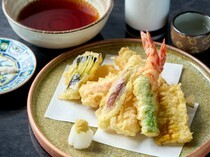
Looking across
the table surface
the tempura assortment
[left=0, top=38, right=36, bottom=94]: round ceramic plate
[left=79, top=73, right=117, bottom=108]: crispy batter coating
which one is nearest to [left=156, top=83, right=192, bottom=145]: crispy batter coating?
the tempura assortment

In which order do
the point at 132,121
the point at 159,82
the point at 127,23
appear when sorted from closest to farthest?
the point at 132,121 < the point at 159,82 < the point at 127,23

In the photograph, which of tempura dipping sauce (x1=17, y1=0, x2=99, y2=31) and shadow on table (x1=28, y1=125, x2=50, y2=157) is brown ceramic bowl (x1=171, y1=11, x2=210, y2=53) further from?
shadow on table (x1=28, y1=125, x2=50, y2=157)

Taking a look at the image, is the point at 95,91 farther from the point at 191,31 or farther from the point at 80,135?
the point at 191,31

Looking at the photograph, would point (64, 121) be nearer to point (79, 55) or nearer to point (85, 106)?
point (85, 106)

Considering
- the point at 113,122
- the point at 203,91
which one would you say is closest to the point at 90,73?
the point at 113,122

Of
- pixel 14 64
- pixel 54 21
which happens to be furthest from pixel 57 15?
pixel 14 64

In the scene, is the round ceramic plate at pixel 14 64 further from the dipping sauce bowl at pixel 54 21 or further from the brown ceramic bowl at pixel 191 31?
the brown ceramic bowl at pixel 191 31
